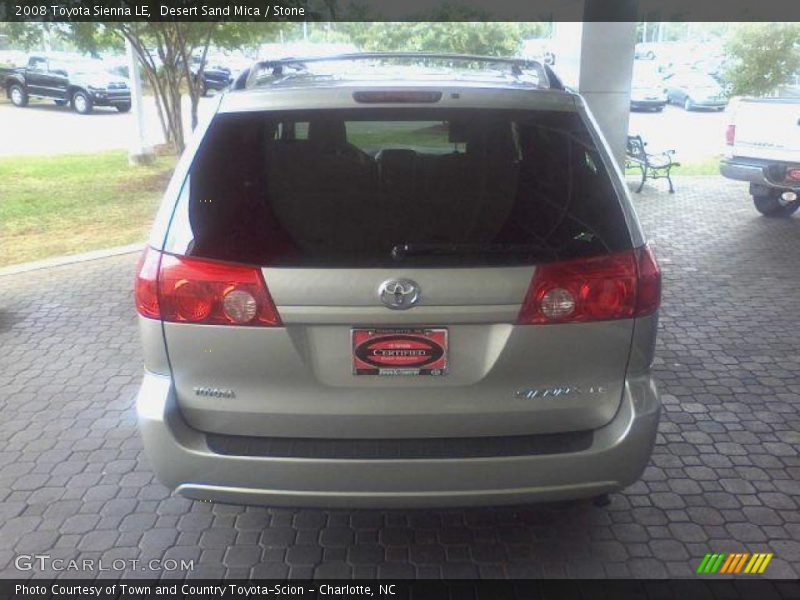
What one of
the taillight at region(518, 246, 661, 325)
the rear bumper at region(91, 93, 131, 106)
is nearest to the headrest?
the taillight at region(518, 246, 661, 325)

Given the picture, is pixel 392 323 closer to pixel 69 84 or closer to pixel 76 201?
pixel 76 201

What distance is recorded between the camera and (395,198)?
2.59 metres

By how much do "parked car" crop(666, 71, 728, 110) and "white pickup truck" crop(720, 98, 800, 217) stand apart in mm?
17456

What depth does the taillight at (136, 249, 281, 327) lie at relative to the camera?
2.45 m

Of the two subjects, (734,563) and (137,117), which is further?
(137,117)

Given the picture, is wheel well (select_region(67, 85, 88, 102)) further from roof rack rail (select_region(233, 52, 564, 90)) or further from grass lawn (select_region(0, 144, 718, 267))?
roof rack rail (select_region(233, 52, 564, 90))

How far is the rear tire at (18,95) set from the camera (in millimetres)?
25188

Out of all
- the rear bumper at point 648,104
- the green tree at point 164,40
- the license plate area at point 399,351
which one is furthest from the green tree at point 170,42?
the rear bumper at point 648,104

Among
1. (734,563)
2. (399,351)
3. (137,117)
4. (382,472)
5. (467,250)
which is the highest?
(467,250)

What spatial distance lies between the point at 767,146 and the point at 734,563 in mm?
7619

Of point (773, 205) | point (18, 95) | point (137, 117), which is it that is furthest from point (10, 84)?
point (773, 205)

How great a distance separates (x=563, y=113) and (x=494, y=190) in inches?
14.0

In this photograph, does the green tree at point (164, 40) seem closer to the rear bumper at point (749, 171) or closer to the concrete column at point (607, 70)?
the concrete column at point (607, 70)

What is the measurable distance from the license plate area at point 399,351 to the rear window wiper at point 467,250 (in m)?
0.24
